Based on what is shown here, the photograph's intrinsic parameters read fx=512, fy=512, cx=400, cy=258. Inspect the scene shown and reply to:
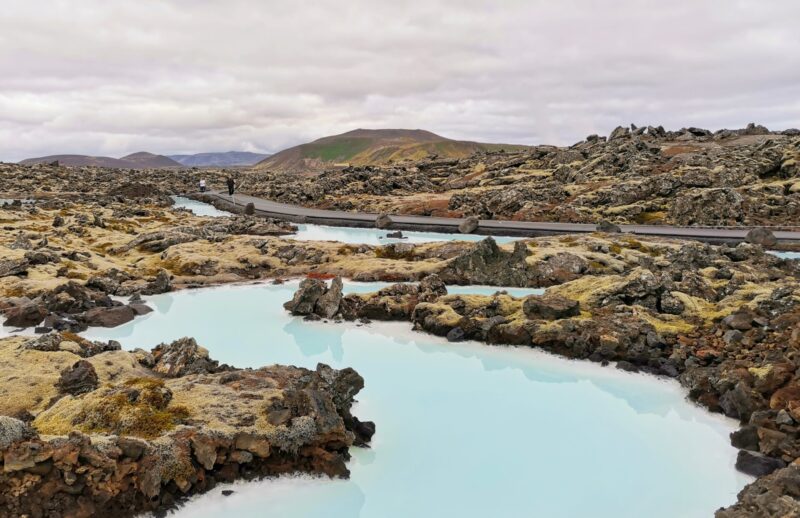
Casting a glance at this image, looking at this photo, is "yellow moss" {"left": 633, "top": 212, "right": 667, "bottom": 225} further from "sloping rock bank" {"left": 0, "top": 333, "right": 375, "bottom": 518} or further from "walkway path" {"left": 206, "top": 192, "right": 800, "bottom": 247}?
"sloping rock bank" {"left": 0, "top": 333, "right": 375, "bottom": 518}

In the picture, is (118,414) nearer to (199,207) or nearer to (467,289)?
(467,289)

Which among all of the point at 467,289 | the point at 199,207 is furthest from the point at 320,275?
the point at 199,207

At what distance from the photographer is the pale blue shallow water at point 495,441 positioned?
1245 centimetres

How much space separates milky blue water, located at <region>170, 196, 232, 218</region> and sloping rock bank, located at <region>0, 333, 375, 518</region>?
253 ft

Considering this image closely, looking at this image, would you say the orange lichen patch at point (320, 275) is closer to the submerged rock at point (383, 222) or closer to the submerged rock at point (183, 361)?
the submerged rock at point (183, 361)

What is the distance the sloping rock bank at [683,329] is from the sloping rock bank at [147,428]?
9858mm

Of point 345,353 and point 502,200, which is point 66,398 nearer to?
point 345,353

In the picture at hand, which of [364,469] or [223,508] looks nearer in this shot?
[223,508]

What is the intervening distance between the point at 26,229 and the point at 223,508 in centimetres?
5500

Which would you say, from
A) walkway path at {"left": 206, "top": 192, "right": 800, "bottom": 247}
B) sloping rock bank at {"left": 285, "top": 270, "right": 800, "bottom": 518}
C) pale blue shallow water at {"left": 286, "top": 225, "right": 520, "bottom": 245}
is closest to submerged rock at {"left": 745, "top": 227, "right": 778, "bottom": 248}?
walkway path at {"left": 206, "top": 192, "right": 800, "bottom": 247}

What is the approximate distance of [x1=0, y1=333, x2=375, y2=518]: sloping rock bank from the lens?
34.3 feet

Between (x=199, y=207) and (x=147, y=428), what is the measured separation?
103345 millimetres

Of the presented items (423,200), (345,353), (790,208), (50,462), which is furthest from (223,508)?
(423,200)

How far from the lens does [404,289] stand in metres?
30.9
